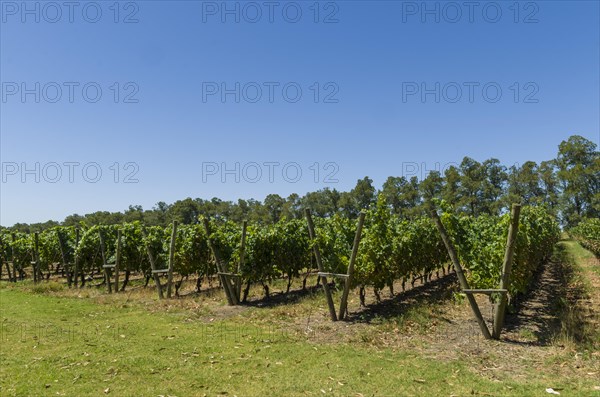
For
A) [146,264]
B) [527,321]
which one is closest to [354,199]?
[146,264]

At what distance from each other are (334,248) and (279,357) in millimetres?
4481

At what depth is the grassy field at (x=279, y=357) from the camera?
5.18 m

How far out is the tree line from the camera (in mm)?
61844

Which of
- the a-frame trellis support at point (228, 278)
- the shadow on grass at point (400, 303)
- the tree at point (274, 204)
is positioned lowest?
the shadow on grass at point (400, 303)

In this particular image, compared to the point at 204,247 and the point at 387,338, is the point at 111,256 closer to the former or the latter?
the point at 204,247

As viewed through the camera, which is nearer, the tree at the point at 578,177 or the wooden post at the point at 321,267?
the wooden post at the point at 321,267

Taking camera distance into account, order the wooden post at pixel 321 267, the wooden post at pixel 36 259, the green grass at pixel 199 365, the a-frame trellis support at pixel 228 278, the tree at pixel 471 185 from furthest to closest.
Result: 1. the tree at pixel 471 185
2. the wooden post at pixel 36 259
3. the a-frame trellis support at pixel 228 278
4. the wooden post at pixel 321 267
5. the green grass at pixel 199 365

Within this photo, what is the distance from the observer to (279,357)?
6.50 m

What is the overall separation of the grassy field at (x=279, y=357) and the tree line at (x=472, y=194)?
45.1 m

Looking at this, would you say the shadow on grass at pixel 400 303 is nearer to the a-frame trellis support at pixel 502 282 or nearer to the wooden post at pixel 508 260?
the a-frame trellis support at pixel 502 282

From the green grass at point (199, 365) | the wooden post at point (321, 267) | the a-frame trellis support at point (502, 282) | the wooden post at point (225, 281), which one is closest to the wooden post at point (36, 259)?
the green grass at point (199, 365)

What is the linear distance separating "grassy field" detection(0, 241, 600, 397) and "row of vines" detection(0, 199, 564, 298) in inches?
59.3
